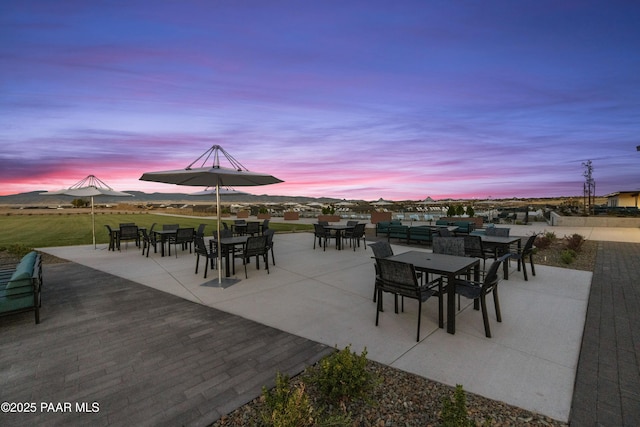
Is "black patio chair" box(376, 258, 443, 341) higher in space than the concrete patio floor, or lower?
higher

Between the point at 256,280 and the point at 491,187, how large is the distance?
44799 mm

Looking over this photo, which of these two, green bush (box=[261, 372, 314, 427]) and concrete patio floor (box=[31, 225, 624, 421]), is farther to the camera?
concrete patio floor (box=[31, 225, 624, 421])

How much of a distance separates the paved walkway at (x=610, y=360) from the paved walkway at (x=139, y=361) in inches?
91.8

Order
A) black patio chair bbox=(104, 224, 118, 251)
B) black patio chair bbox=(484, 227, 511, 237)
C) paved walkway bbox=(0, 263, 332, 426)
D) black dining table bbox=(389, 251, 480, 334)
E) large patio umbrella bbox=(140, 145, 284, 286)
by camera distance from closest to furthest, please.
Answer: paved walkway bbox=(0, 263, 332, 426) < black dining table bbox=(389, 251, 480, 334) < large patio umbrella bbox=(140, 145, 284, 286) < black patio chair bbox=(484, 227, 511, 237) < black patio chair bbox=(104, 224, 118, 251)

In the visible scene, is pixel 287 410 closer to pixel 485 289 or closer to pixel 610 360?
pixel 485 289

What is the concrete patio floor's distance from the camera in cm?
270

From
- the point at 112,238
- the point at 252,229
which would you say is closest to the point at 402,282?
the point at 252,229

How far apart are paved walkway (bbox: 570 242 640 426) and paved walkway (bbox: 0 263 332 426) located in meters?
2.33

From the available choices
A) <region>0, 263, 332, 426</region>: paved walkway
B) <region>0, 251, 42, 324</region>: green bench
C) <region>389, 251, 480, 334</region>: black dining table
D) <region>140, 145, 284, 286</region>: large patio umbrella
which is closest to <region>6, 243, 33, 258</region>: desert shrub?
<region>0, 263, 332, 426</region>: paved walkway

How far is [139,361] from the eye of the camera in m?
2.97

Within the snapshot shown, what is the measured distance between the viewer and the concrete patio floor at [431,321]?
2697 mm

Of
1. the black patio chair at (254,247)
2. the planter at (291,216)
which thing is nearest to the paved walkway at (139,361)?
the black patio chair at (254,247)

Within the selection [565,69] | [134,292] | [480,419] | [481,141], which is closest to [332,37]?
[565,69]

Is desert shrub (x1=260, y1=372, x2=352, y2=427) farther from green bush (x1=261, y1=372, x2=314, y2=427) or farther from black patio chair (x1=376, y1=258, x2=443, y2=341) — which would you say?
black patio chair (x1=376, y1=258, x2=443, y2=341)
